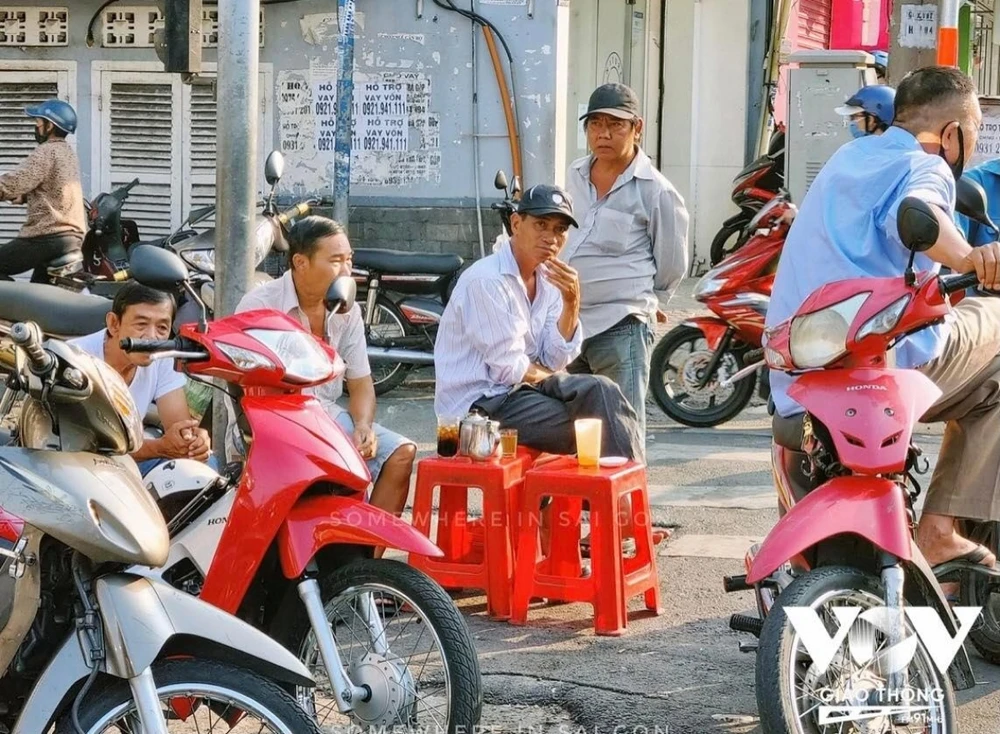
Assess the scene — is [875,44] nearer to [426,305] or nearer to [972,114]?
[426,305]

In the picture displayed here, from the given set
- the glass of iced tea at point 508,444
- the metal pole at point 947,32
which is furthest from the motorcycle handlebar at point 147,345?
the metal pole at point 947,32

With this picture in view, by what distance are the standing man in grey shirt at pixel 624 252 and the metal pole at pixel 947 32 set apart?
3282 millimetres

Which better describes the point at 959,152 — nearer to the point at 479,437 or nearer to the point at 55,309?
the point at 479,437

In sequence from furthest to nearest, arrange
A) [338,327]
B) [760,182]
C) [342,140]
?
1. [760,182]
2. [342,140]
3. [338,327]

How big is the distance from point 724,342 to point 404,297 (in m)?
2.23

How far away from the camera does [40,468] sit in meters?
2.98

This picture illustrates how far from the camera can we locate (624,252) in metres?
6.48

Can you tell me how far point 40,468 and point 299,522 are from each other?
960mm

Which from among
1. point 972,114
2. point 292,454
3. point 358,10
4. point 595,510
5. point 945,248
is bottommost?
point 595,510

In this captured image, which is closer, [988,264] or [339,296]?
[988,264]

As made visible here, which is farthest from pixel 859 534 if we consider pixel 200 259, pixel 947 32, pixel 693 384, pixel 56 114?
pixel 56 114

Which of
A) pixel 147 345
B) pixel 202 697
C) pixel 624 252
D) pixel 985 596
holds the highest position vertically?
pixel 624 252

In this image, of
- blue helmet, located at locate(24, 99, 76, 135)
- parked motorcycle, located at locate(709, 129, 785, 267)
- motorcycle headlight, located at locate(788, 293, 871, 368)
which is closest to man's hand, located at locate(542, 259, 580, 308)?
motorcycle headlight, located at locate(788, 293, 871, 368)

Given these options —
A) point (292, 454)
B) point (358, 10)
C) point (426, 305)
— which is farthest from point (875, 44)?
point (292, 454)
